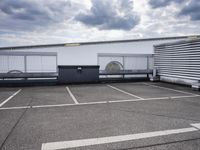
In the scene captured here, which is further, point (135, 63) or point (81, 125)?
point (135, 63)

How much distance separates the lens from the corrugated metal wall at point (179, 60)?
8109 millimetres

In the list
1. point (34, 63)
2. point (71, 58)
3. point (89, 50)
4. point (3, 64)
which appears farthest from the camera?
point (89, 50)

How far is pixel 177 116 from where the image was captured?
13.2ft

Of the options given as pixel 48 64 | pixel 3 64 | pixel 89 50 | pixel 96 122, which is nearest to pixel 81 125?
pixel 96 122

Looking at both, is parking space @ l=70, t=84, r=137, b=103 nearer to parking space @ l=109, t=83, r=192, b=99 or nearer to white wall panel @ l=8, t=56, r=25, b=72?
parking space @ l=109, t=83, r=192, b=99

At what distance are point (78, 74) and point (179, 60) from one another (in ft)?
19.0

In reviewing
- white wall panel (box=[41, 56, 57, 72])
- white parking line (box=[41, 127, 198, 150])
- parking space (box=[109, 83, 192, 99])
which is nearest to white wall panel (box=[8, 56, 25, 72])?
white wall panel (box=[41, 56, 57, 72])

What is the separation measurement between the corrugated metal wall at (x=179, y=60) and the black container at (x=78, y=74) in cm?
430

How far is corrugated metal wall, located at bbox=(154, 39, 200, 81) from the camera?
26.6 feet

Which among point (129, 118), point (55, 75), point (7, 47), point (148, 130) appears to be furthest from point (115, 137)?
point (7, 47)

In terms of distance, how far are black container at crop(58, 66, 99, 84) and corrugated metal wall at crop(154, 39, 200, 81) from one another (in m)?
4.30

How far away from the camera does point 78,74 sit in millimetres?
9469

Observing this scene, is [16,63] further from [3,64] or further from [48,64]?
[48,64]

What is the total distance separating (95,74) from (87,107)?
5.08 metres
